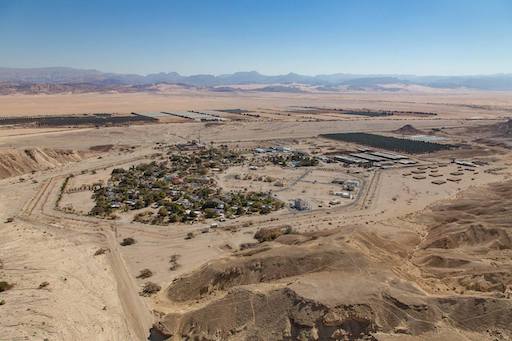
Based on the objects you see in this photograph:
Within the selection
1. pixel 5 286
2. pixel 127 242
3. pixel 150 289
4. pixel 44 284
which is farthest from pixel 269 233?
pixel 5 286

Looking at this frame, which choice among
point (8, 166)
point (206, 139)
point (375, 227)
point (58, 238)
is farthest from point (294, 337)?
point (206, 139)

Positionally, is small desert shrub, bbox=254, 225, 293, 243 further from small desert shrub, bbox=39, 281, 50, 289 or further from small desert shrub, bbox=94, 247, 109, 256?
small desert shrub, bbox=39, 281, 50, 289

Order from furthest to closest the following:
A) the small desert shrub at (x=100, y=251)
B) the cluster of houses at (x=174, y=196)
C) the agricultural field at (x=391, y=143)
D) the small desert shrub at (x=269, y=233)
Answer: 1. the agricultural field at (x=391, y=143)
2. the cluster of houses at (x=174, y=196)
3. the small desert shrub at (x=269, y=233)
4. the small desert shrub at (x=100, y=251)

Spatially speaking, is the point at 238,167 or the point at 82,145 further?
the point at 82,145

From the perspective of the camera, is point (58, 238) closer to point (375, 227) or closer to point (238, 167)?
point (375, 227)

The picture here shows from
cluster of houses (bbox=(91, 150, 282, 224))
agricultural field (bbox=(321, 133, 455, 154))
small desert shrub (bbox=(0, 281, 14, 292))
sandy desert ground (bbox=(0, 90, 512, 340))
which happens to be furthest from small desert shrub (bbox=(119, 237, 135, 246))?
agricultural field (bbox=(321, 133, 455, 154))

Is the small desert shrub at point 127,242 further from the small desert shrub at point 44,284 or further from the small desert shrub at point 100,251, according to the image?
the small desert shrub at point 44,284

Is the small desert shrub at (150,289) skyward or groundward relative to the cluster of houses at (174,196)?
skyward

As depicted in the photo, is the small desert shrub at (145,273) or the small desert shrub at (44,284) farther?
the small desert shrub at (145,273)

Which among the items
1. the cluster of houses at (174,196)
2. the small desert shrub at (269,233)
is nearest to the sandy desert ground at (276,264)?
the small desert shrub at (269,233)
